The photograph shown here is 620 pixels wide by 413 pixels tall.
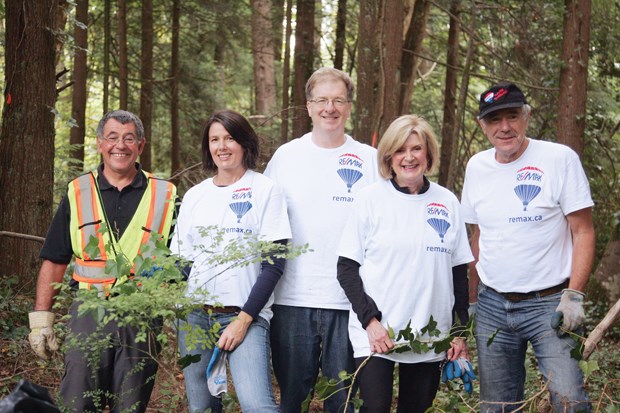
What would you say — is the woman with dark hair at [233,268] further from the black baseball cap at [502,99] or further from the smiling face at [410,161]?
the black baseball cap at [502,99]

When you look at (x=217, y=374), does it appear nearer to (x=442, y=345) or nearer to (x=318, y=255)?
(x=318, y=255)

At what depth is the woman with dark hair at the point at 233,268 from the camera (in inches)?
162

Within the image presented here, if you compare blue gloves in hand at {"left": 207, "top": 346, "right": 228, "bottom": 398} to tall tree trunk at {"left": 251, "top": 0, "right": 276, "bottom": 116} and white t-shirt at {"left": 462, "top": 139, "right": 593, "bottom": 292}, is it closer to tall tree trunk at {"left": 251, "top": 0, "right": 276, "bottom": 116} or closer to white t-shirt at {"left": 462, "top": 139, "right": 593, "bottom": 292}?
white t-shirt at {"left": 462, "top": 139, "right": 593, "bottom": 292}

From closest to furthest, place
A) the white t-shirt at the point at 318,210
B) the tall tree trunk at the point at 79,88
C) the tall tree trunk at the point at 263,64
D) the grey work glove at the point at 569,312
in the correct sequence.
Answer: the grey work glove at the point at 569,312 < the white t-shirt at the point at 318,210 < the tall tree trunk at the point at 79,88 < the tall tree trunk at the point at 263,64

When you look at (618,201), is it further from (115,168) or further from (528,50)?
(115,168)

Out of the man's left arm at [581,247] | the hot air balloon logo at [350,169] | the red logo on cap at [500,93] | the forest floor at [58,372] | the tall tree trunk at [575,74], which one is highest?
the tall tree trunk at [575,74]

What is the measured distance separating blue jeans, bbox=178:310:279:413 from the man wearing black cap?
1.25 m

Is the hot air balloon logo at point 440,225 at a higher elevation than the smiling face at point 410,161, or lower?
lower

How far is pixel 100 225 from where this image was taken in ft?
14.1

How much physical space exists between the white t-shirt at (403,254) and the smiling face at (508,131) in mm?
492

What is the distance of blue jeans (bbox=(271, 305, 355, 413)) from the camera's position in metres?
4.41

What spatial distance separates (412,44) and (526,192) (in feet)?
35.1

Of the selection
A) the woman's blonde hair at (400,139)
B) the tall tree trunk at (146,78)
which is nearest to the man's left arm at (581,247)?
the woman's blonde hair at (400,139)

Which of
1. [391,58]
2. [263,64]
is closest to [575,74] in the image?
[391,58]
